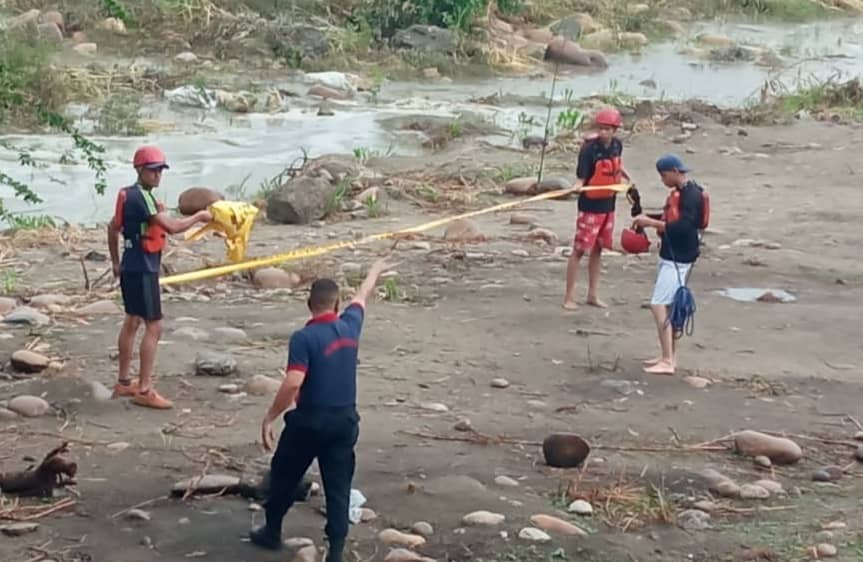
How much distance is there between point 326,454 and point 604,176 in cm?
485

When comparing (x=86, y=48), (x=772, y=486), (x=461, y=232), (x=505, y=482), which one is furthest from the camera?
(x=86, y=48)

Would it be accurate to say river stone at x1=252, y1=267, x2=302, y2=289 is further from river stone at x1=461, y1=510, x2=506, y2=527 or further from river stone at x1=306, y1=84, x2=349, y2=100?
river stone at x1=306, y1=84, x2=349, y2=100

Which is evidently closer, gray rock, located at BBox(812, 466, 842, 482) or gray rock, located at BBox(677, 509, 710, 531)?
gray rock, located at BBox(677, 509, 710, 531)

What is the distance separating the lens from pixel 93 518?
20.8 ft

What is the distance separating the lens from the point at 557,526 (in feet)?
21.4

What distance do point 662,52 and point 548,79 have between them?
4.86m

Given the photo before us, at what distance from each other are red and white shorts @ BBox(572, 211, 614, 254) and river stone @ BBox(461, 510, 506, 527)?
407cm

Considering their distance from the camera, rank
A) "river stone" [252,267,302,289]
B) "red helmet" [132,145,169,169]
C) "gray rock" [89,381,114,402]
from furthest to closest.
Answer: "river stone" [252,267,302,289] < "gray rock" [89,381,114,402] < "red helmet" [132,145,169,169]

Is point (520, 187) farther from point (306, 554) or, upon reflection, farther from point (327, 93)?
point (306, 554)

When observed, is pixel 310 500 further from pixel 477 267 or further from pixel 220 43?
pixel 220 43

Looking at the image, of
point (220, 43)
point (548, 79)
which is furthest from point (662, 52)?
point (220, 43)

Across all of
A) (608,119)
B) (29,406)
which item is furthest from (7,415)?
(608,119)

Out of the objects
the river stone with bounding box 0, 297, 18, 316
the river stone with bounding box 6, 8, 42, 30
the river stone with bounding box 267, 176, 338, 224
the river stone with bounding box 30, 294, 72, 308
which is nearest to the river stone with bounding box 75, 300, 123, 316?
the river stone with bounding box 30, 294, 72, 308

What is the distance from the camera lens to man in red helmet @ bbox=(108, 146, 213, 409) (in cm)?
766
